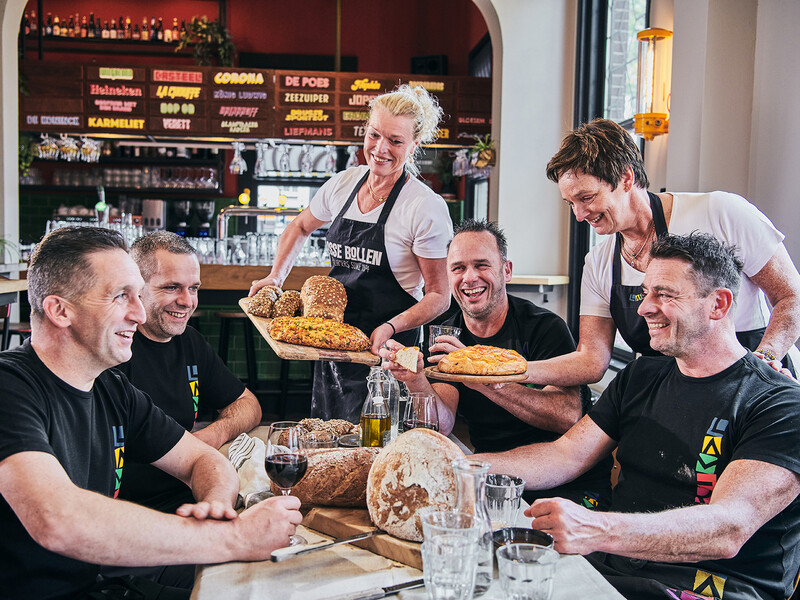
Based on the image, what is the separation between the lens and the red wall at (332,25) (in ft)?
29.7

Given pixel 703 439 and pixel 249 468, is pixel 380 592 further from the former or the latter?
pixel 703 439

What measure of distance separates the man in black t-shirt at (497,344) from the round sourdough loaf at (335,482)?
76 cm

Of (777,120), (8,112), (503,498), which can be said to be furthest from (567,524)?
(8,112)

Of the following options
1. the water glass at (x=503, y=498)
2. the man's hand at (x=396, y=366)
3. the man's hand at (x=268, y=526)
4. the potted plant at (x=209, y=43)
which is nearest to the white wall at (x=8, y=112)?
the potted plant at (x=209, y=43)

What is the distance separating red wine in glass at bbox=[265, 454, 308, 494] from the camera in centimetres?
154

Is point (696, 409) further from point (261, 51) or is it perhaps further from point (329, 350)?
point (261, 51)

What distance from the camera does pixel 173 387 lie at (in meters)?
2.35

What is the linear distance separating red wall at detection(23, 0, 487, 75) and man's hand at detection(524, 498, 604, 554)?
8.11m

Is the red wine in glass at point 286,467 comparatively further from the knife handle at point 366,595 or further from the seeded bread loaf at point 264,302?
the seeded bread loaf at point 264,302

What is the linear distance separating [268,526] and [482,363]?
941 mm

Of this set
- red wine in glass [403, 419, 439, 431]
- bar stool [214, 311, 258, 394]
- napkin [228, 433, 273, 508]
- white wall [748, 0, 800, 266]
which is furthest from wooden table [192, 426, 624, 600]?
bar stool [214, 311, 258, 394]

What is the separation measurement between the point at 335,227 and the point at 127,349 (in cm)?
165

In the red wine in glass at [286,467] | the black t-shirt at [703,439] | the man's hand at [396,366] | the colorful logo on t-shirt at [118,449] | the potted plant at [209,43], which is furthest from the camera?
the potted plant at [209,43]

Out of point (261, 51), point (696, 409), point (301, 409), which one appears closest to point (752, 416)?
point (696, 409)
